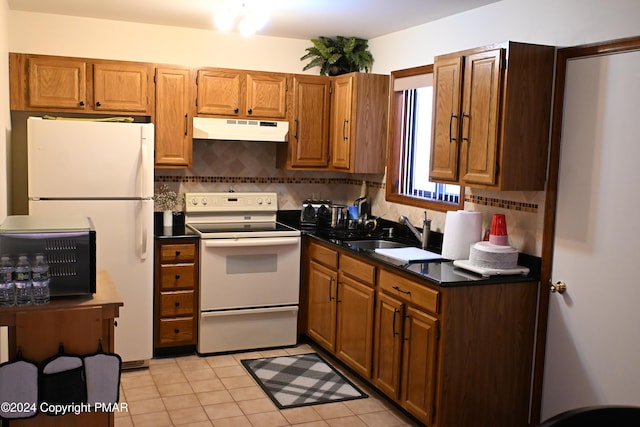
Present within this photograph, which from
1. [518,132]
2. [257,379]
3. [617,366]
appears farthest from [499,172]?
[257,379]

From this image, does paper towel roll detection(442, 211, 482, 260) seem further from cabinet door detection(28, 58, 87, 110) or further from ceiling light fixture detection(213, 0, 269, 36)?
cabinet door detection(28, 58, 87, 110)

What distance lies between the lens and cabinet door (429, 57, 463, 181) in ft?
12.0

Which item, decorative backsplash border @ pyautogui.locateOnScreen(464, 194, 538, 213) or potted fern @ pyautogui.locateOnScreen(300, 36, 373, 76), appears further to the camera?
potted fern @ pyautogui.locateOnScreen(300, 36, 373, 76)

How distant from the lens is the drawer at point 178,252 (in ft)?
15.0

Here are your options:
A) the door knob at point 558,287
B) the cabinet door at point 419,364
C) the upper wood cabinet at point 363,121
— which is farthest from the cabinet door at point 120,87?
the door knob at point 558,287

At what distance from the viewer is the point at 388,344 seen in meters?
3.82

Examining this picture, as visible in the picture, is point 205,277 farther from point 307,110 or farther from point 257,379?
point 307,110

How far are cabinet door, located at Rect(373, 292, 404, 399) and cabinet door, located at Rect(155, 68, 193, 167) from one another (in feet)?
6.23

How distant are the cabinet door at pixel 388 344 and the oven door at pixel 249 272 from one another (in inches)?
44.0

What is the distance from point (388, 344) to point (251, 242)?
54.3 inches

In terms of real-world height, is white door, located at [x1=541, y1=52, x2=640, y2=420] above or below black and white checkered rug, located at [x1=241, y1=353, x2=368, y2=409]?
above

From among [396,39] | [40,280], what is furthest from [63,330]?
[396,39]

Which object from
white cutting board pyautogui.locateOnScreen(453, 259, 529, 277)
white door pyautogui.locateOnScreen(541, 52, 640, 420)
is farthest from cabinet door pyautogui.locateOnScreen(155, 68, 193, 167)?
white door pyautogui.locateOnScreen(541, 52, 640, 420)

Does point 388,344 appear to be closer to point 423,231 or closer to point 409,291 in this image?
point 409,291
